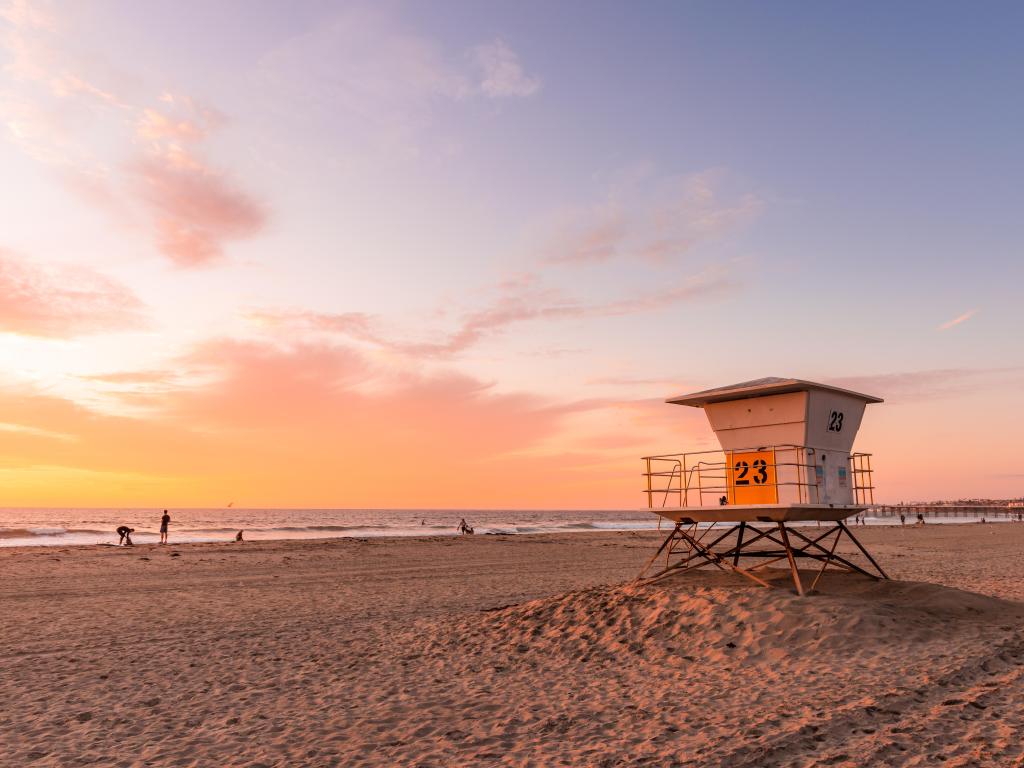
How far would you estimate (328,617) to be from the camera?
16.6 metres

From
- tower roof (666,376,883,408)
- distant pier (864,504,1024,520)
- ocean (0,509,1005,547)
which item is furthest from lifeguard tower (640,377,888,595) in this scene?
distant pier (864,504,1024,520)

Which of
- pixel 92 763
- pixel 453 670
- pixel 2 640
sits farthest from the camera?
pixel 2 640

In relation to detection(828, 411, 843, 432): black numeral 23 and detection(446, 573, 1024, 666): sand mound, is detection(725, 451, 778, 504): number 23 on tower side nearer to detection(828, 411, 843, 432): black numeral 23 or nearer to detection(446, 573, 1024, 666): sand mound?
detection(828, 411, 843, 432): black numeral 23

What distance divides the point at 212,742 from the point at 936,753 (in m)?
7.78

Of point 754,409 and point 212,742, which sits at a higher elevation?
point 754,409

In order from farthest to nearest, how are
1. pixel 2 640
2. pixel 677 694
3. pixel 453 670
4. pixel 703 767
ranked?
pixel 2 640, pixel 453 670, pixel 677 694, pixel 703 767

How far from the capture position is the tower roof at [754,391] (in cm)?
Result: 1535

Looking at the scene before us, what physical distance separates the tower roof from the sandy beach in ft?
14.1

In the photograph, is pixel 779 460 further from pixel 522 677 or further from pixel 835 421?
pixel 522 677

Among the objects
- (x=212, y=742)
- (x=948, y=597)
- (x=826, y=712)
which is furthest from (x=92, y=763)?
(x=948, y=597)

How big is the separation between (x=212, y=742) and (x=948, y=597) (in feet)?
46.6

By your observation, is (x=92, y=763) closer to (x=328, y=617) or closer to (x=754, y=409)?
(x=328, y=617)

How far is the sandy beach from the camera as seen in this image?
7477 millimetres

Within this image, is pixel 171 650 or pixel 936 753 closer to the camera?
pixel 936 753
